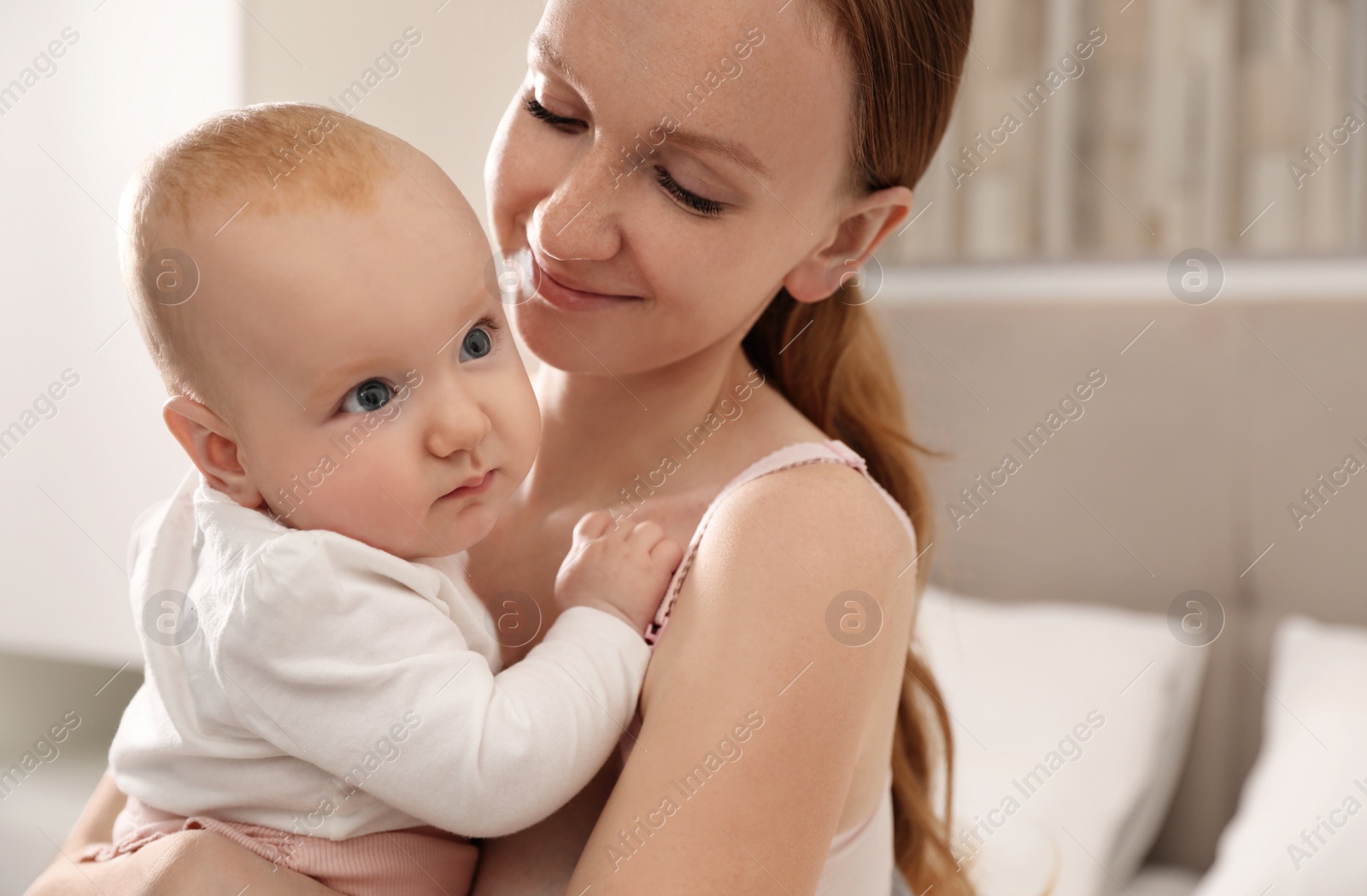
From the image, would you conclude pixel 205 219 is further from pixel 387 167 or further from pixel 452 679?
pixel 452 679

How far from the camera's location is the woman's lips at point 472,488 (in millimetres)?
711

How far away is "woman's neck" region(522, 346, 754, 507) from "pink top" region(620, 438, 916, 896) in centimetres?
11

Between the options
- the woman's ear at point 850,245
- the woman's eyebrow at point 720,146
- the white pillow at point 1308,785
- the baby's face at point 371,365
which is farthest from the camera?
the white pillow at point 1308,785

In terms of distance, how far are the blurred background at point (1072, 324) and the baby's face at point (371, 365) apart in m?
1.09

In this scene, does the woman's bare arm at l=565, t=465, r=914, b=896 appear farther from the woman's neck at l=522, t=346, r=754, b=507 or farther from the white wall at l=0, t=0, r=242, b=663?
the white wall at l=0, t=0, r=242, b=663

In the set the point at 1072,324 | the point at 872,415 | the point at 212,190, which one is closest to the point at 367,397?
the point at 212,190

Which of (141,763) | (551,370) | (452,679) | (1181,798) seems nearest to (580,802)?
(452,679)

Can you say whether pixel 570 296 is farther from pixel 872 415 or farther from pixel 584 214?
pixel 872 415

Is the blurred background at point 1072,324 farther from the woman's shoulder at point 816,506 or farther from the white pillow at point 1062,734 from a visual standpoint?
the woman's shoulder at point 816,506

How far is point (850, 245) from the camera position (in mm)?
942

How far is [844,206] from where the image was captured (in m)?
0.89

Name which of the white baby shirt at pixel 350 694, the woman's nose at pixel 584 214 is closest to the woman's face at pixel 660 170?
the woman's nose at pixel 584 214

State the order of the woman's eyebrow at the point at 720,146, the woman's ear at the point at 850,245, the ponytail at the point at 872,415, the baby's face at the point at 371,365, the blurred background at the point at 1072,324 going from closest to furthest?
the baby's face at the point at 371,365 → the woman's eyebrow at the point at 720,146 → the woman's ear at the point at 850,245 → the ponytail at the point at 872,415 → the blurred background at the point at 1072,324

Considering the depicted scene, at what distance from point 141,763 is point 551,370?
47cm
